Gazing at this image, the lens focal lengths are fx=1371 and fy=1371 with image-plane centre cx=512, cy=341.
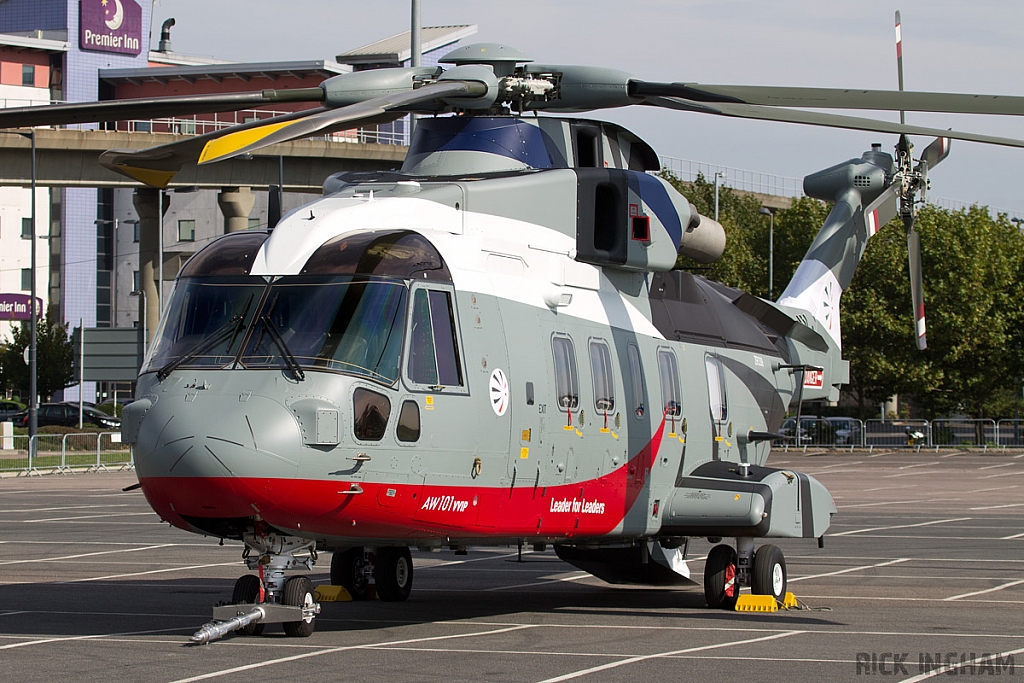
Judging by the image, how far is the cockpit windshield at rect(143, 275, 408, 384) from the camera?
1098 centimetres

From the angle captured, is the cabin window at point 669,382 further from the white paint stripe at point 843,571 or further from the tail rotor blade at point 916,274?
the tail rotor blade at point 916,274

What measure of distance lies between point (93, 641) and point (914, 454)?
51.7 metres

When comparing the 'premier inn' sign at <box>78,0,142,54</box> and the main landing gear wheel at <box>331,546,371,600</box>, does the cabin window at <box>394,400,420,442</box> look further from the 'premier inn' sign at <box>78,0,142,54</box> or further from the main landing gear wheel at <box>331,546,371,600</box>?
the 'premier inn' sign at <box>78,0,142,54</box>

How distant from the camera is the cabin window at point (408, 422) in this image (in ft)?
36.8

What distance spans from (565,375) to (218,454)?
4.01 m

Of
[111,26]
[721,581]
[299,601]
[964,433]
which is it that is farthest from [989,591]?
[111,26]

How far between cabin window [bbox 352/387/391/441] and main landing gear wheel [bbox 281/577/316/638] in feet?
4.91

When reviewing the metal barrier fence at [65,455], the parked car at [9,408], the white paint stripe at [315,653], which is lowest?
the white paint stripe at [315,653]

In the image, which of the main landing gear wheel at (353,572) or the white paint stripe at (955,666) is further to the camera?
the main landing gear wheel at (353,572)

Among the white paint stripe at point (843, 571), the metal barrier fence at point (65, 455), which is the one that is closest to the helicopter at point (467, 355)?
the white paint stripe at point (843, 571)

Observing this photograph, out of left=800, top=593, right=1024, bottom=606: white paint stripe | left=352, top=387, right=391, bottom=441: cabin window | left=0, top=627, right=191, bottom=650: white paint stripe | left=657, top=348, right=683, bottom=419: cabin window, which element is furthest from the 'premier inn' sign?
left=352, top=387, right=391, bottom=441: cabin window

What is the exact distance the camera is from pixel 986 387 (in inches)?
2504

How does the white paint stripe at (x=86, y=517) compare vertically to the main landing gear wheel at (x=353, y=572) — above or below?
above

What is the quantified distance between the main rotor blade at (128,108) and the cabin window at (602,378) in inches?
153
